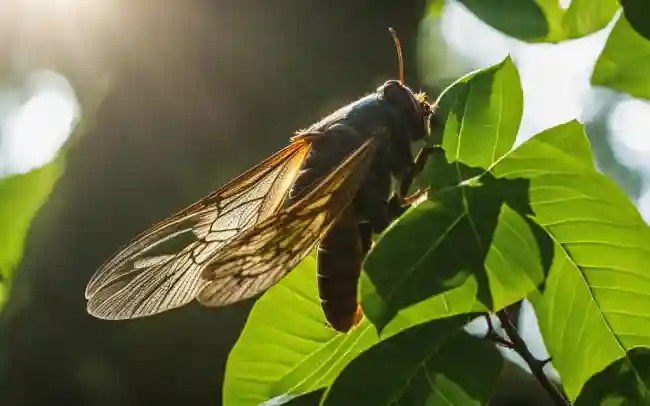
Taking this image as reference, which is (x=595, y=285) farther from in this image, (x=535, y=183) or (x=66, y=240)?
(x=66, y=240)

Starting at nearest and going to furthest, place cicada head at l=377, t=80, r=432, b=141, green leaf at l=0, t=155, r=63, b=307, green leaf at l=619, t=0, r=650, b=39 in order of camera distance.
A: green leaf at l=619, t=0, r=650, b=39, cicada head at l=377, t=80, r=432, b=141, green leaf at l=0, t=155, r=63, b=307

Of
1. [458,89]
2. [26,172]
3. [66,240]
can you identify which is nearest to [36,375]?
[66,240]

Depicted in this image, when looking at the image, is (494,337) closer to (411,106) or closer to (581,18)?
(411,106)

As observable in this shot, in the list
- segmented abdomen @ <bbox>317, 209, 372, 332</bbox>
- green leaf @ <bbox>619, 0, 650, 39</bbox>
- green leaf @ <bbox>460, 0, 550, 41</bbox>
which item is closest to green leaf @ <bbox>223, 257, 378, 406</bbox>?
segmented abdomen @ <bbox>317, 209, 372, 332</bbox>

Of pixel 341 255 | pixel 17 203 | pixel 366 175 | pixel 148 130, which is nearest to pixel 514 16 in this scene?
pixel 366 175

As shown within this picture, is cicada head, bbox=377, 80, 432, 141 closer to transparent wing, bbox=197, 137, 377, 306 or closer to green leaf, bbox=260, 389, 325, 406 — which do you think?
transparent wing, bbox=197, 137, 377, 306

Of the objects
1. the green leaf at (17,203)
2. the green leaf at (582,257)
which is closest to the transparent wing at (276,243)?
the green leaf at (582,257)
